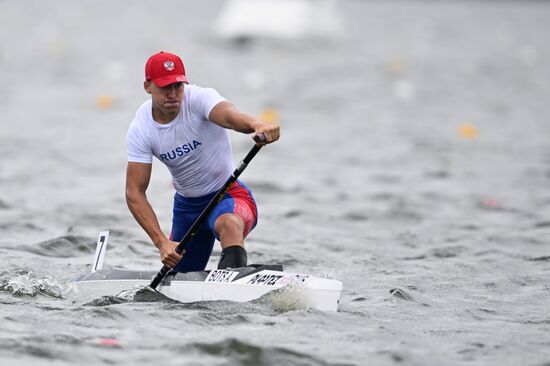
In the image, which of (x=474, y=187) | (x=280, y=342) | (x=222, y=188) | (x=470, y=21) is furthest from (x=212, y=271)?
(x=470, y=21)

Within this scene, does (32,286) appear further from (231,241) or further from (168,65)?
(168,65)

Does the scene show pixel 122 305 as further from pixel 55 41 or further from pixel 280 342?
pixel 55 41

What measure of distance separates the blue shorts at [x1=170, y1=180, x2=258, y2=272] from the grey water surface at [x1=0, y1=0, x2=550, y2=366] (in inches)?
23.1

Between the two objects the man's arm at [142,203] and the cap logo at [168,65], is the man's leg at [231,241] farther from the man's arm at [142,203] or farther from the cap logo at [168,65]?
the cap logo at [168,65]

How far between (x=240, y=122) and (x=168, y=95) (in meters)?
0.60

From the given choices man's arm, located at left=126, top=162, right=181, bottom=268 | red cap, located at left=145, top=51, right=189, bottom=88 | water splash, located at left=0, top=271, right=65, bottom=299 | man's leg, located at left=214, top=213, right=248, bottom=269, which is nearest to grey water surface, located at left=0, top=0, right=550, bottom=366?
water splash, located at left=0, top=271, right=65, bottom=299

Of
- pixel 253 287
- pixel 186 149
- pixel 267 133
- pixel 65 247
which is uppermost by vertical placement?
pixel 267 133

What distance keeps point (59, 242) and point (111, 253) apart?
668 millimetres

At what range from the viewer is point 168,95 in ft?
25.5

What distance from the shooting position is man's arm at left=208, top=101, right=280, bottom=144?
735 cm

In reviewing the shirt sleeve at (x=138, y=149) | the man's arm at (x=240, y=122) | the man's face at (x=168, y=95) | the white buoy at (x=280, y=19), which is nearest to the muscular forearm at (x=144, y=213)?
the shirt sleeve at (x=138, y=149)

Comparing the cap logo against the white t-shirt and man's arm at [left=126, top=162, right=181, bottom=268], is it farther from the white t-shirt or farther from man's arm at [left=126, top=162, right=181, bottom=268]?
man's arm at [left=126, top=162, right=181, bottom=268]

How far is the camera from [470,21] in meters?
72.8

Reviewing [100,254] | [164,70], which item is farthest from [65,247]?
[164,70]
